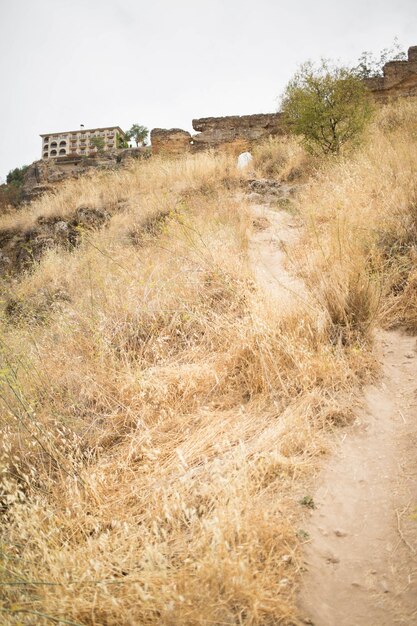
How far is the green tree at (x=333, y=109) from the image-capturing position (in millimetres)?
7086

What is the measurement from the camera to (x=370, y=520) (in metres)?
1.39

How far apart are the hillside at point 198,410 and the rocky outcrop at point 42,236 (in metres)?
3.27

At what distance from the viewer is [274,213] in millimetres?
5609

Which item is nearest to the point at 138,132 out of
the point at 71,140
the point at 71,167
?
the point at 71,140

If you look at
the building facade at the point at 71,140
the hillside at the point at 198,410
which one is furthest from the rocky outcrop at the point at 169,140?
the building facade at the point at 71,140

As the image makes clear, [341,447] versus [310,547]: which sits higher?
[341,447]

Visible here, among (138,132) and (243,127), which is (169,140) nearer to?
(243,127)

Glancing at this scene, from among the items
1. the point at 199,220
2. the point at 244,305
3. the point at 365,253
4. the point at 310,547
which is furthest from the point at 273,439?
the point at 199,220

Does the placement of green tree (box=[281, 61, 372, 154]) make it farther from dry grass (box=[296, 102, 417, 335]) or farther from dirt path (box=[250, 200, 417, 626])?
dirt path (box=[250, 200, 417, 626])

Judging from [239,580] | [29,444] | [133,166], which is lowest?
[239,580]

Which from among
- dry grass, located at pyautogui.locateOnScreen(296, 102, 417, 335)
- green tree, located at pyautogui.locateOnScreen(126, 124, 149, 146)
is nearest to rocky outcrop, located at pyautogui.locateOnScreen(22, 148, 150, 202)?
dry grass, located at pyautogui.locateOnScreen(296, 102, 417, 335)

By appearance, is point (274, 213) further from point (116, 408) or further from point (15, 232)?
point (15, 232)

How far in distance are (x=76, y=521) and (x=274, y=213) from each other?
518 cm

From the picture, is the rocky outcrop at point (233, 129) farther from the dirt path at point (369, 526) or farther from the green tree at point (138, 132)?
the green tree at point (138, 132)
